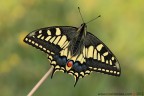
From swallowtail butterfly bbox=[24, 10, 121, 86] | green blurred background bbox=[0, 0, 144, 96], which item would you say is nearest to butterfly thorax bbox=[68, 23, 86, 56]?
swallowtail butterfly bbox=[24, 10, 121, 86]

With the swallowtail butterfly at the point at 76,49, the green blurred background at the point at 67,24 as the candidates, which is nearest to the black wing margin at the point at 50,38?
the swallowtail butterfly at the point at 76,49

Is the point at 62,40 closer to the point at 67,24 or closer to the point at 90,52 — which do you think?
the point at 90,52

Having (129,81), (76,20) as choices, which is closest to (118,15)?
(76,20)

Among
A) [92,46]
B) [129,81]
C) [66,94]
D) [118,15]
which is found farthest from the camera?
[118,15]

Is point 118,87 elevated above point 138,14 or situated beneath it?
situated beneath

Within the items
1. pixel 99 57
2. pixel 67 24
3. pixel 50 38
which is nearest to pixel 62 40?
pixel 50 38

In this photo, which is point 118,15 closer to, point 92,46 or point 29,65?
point 29,65

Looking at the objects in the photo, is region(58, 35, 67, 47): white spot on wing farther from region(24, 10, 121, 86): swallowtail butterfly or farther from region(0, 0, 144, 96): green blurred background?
region(0, 0, 144, 96): green blurred background

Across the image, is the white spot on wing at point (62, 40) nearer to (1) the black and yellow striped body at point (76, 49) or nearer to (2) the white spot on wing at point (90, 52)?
(1) the black and yellow striped body at point (76, 49)
